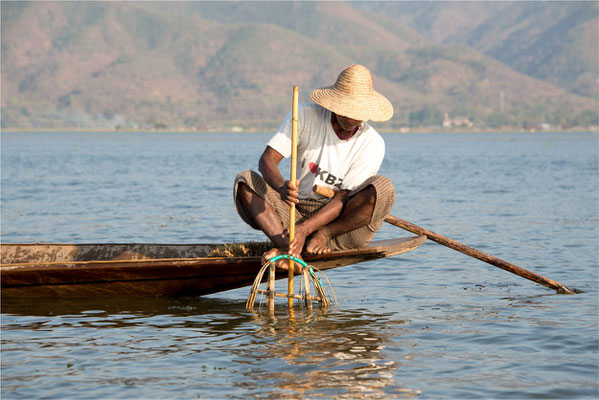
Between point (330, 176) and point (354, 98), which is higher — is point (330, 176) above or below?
below

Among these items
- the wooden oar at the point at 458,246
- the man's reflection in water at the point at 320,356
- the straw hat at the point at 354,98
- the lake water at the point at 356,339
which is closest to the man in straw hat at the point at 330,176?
the straw hat at the point at 354,98

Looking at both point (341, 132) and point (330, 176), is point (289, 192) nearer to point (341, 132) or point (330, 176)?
point (330, 176)

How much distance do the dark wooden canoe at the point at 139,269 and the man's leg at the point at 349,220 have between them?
138 millimetres

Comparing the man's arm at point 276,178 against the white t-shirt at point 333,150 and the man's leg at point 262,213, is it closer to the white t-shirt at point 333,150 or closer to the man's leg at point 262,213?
the man's leg at point 262,213

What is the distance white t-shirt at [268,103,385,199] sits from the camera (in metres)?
7.62

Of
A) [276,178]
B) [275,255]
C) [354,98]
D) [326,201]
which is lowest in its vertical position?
[275,255]

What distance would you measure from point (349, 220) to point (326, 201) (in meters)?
0.42

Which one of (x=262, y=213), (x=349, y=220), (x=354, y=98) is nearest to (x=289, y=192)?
(x=262, y=213)

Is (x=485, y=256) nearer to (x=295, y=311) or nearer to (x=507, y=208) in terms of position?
(x=295, y=311)

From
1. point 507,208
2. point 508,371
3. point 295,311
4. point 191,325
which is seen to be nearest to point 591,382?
point 508,371

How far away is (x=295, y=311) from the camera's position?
8500 mm

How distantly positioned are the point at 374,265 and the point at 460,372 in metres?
5.41

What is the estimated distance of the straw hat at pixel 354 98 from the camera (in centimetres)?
725

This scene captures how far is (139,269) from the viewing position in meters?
7.92
